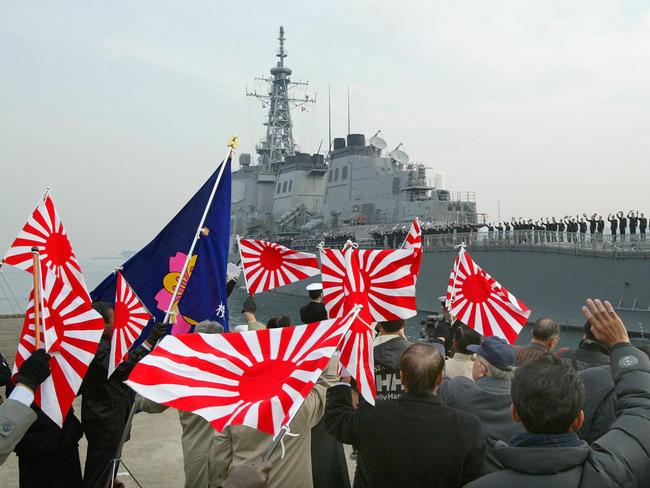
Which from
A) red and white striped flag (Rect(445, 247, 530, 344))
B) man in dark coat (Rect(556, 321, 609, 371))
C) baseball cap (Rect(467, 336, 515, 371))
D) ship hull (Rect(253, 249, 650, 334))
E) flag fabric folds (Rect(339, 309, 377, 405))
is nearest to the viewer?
flag fabric folds (Rect(339, 309, 377, 405))

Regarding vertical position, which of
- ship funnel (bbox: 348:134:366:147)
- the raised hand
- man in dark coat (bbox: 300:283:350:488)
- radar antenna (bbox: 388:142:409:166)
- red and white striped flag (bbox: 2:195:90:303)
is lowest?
man in dark coat (bbox: 300:283:350:488)

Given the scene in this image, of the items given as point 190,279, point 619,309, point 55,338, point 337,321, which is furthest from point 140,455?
point 619,309

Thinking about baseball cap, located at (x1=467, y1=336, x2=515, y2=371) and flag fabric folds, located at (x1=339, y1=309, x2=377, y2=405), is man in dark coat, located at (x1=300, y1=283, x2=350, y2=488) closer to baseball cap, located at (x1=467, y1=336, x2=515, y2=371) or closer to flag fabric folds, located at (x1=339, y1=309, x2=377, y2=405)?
flag fabric folds, located at (x1=339, y1=309, x2=377, y2=405)

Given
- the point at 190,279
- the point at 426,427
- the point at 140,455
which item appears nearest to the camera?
the point at 426,427

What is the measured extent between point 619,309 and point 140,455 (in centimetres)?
1822

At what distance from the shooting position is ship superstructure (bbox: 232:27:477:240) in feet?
112

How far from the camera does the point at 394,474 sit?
2391mm

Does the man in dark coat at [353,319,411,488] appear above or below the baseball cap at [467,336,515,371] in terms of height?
below

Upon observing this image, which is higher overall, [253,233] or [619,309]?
[253,233]

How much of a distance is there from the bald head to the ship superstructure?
3086cm

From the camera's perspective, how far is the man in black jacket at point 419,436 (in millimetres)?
2348

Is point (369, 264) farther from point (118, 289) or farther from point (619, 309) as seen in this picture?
point (619, 309)

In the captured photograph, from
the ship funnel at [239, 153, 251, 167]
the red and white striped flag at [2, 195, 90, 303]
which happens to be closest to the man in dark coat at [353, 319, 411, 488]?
the red and white striped flag at [2, 195, 90, 303]

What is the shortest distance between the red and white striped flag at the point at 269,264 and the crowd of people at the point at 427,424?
308 centimetres
